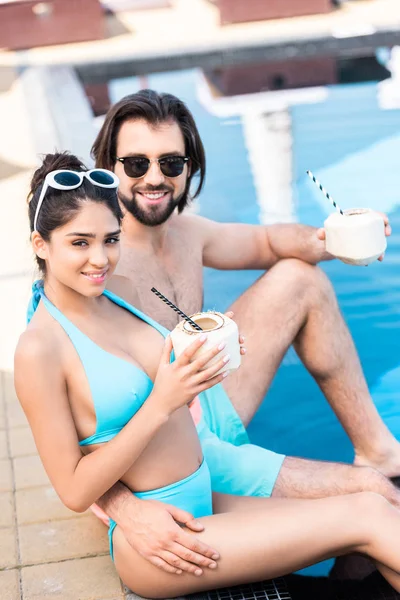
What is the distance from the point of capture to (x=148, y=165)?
3.80 m

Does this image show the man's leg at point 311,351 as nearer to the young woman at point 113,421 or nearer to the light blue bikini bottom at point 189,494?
the light blue bikini bottom at point 189,494

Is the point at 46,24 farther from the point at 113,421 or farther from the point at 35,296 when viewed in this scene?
the point at 113,421

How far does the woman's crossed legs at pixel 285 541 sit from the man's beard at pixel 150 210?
141cm

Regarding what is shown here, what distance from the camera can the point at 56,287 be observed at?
290cm

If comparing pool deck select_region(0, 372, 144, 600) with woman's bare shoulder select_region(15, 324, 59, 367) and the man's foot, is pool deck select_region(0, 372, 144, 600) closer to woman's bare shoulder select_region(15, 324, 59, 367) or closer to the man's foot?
woman's bare shoulder select_region(15, 324, 59, 367)

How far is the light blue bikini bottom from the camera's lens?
2943 mm

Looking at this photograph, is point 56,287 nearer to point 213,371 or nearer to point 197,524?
point 213,371

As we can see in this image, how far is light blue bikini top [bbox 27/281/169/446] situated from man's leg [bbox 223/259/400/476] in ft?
3.41

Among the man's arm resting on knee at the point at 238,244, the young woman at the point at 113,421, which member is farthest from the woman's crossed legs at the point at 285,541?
the man's arm resting on knee at the point at 238,244

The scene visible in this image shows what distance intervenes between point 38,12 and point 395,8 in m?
5.09

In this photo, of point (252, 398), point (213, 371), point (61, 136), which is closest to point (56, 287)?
point (213, 371)

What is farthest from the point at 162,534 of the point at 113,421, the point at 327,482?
the point at 327,482

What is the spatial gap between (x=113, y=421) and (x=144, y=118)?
149 centimetres

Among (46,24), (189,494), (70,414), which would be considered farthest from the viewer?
(46,24)
